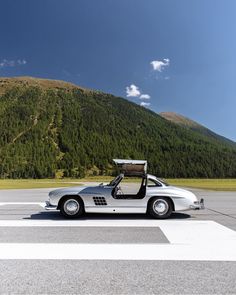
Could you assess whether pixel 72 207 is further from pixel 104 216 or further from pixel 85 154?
pixel 85 154

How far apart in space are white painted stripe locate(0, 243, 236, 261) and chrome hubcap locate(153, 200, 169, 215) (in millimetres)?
4014

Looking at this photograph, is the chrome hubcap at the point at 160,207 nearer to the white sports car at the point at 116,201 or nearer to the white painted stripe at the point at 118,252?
the white sports car at the point at 116,201

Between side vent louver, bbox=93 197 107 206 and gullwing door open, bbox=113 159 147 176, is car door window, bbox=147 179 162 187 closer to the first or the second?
gullwing door open, bbox=113 159 147 176

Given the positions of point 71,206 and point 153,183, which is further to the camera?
point 153,183

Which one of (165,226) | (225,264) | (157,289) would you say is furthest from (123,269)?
(165,226)

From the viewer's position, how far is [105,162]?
18050 cm

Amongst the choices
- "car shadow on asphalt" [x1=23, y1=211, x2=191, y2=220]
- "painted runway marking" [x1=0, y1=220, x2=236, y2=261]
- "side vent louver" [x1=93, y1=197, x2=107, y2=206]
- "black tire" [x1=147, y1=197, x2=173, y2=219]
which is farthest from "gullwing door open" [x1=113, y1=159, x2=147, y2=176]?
"painted runway marking" [x1=0, y1=220, x2=236, y2=261]

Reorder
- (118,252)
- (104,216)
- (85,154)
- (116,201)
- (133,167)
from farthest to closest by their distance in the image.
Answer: (85,154) < (104,216) < (133,167) < (116,201) < (118,252)

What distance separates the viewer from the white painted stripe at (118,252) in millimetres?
6555

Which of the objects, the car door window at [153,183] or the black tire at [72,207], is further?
the car door window at [153,183]

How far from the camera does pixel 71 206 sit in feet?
38.4

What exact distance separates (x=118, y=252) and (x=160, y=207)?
16.2 feet

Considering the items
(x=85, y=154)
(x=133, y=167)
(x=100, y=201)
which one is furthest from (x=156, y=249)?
(x=85, y=154)

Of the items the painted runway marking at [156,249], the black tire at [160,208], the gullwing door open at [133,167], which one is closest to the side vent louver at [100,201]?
the gullwing door open at [133,167]
